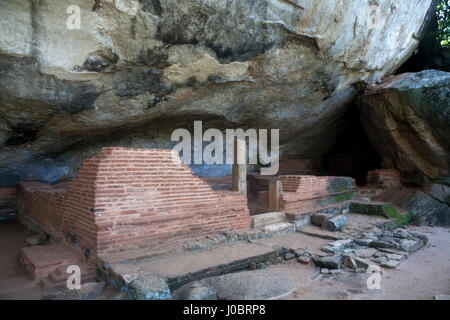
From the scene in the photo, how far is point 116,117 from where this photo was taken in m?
7.29

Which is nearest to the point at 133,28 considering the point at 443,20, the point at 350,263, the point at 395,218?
the point at 350,263

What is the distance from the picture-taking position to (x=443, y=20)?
42.5 feet

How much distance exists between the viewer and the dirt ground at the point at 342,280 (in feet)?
12.2

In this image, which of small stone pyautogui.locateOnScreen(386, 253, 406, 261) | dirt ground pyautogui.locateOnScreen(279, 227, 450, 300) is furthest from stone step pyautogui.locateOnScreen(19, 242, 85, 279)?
small stone pyautogui.locateOnScreen(386, 253, 406, 261)

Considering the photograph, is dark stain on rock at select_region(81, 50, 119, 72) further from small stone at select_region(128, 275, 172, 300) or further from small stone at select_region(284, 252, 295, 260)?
small stone at select_region(284, 252, 295, 260)

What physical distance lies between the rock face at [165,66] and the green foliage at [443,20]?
3553 millimetres

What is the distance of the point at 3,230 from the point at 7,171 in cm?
168

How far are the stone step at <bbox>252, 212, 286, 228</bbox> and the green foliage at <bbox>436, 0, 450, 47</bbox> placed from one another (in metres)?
11.9

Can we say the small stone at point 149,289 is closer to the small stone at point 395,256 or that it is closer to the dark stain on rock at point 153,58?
the small stone at point 395,256

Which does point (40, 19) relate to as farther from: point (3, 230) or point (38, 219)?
point (3, 230)

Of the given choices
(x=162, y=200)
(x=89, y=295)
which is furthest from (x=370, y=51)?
(x=89, y=295)

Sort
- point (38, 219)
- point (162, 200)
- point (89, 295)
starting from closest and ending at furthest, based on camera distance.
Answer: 1. point (89, 295)
2. point (162, 200)
3. point (38, 219)

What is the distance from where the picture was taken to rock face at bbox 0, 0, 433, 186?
517cm
